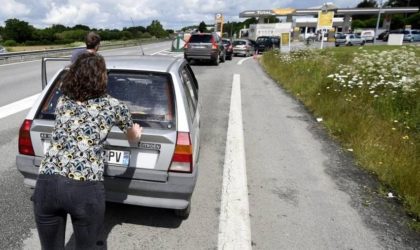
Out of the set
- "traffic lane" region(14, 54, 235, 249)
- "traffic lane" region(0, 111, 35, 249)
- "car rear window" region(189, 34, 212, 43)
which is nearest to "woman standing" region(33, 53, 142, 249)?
"traffic lane" region(14, 54, 235, 249)

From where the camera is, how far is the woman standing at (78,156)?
197 cm

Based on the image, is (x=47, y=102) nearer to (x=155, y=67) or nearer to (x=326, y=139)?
(x=155, y=67)

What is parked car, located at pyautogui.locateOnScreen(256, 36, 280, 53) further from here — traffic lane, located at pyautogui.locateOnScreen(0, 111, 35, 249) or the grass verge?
traffic lane, located at pyautogui.locateOnScreen(0, 111, 35, 249)

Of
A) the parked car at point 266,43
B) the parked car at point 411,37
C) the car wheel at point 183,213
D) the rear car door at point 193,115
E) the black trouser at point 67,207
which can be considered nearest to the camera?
the black trouser at point 67,207

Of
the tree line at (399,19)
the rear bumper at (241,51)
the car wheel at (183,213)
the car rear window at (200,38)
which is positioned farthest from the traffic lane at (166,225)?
the tree line at (399,19)

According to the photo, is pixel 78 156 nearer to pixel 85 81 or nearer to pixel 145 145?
pixel 85 81

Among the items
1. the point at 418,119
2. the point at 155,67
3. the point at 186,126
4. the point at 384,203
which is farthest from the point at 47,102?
the point at 418,119

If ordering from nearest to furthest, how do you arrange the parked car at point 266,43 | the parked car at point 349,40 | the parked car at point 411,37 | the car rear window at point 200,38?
the car rear window at point 200,38 < the parked car at point 266,43 < the parked car at point 349,40 < the parked car at point 411,37

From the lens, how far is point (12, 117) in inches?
281

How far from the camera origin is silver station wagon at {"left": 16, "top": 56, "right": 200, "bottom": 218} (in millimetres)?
2928

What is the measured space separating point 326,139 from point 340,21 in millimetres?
100851

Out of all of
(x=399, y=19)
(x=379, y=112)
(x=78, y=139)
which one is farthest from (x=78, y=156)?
(x=399, y=19)

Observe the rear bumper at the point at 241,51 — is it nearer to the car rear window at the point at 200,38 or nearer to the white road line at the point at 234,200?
the car rear window at the point at 200,38

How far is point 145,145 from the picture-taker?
289 cm
